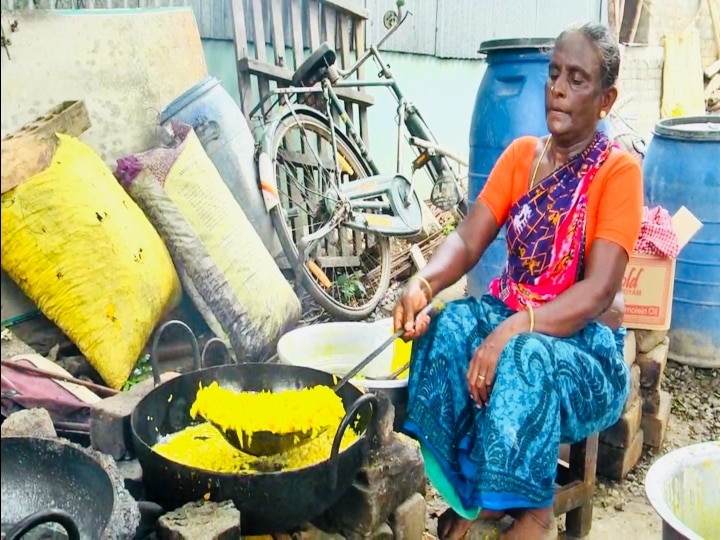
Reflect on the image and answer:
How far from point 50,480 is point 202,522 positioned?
374mm

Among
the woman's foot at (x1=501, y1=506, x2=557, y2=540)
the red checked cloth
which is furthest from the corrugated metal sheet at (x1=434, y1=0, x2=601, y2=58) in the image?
the woman's foot at (x1=501, y1=506, x2=557, y2=540)

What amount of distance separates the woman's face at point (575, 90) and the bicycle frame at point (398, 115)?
9.13 feet

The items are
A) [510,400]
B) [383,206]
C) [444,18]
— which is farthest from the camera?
[444,18]

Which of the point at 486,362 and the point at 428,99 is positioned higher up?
the point at 428,99

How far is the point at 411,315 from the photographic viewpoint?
2.11 metres

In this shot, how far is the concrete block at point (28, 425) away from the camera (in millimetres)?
1771

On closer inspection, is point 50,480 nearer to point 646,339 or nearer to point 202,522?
point 202,522

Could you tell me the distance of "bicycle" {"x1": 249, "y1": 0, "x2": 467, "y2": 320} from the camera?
4.54 m

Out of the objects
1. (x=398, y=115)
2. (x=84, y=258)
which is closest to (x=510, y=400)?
(x=84, y=258)

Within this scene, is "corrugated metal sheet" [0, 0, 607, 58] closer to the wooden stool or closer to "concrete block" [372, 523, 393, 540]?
"concrete block" [372, 523, 393, 540]

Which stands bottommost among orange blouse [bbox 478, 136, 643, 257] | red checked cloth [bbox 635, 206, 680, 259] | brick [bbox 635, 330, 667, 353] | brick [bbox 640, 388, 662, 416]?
brick [bbox 640, 388, 662, 416]

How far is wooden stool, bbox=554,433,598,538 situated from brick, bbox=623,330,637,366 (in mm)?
646

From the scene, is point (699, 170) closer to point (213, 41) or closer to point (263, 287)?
point (263, 287)

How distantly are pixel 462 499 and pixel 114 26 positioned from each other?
2807mm
